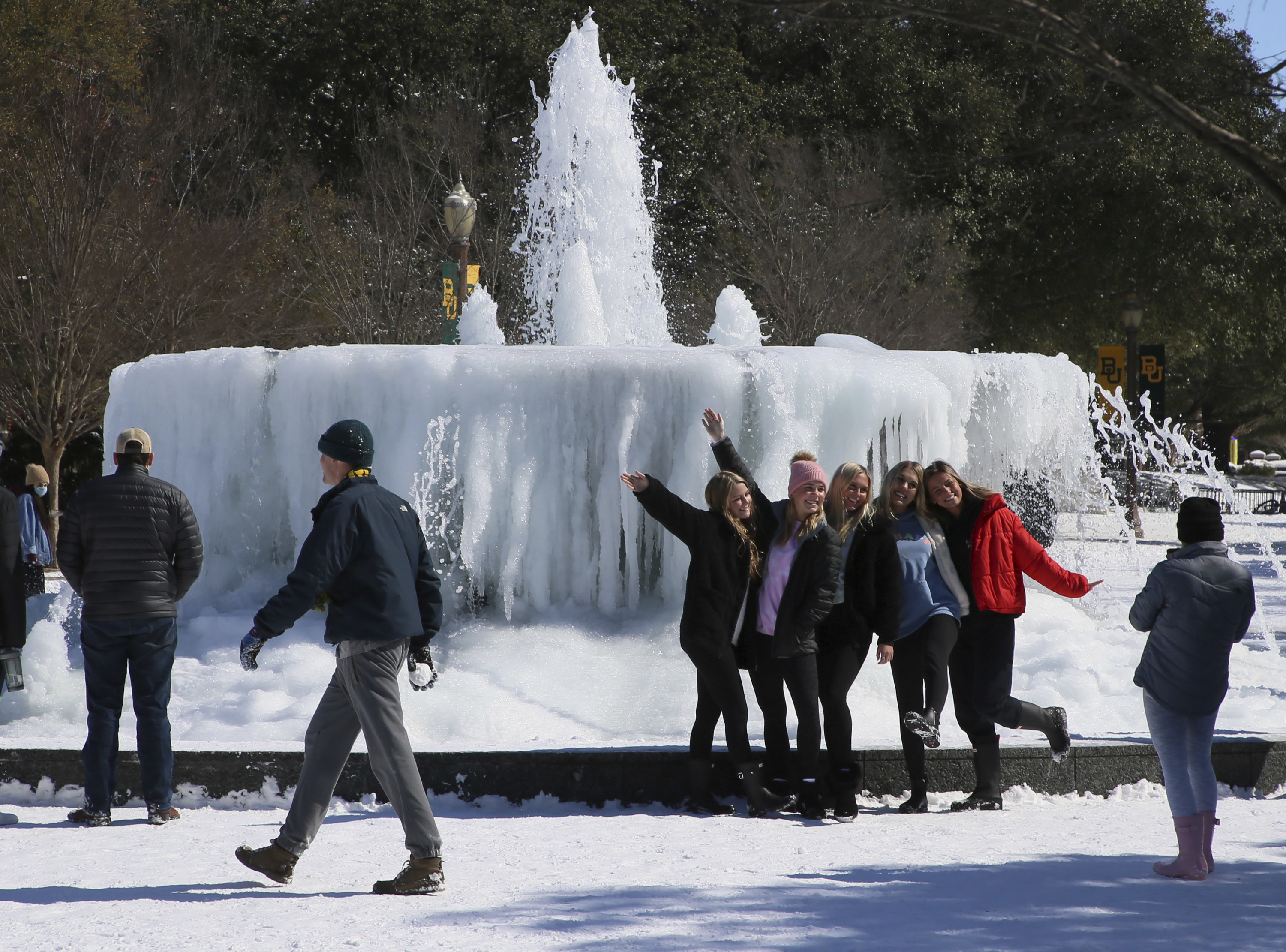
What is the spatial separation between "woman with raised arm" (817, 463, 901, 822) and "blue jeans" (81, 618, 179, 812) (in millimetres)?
2714

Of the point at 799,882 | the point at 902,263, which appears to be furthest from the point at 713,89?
the point at 799,882

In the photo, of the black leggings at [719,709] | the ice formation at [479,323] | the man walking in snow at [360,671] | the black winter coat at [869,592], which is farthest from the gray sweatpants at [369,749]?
the ice formation at [479,323]

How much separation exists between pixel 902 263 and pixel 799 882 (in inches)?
824

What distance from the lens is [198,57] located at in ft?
81.7

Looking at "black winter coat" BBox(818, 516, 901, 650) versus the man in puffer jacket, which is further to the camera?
"black winter coat" BBox(818, 516, 901, 650)

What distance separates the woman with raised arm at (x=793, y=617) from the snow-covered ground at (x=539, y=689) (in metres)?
0.59

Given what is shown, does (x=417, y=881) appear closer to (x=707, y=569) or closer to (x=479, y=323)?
(x=707, y=569)

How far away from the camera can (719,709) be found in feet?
19.5

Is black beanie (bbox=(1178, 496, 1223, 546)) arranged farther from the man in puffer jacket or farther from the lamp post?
the lamp post

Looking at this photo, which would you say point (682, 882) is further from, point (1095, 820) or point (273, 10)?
point (273, 10)

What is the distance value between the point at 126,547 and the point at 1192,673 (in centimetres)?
413

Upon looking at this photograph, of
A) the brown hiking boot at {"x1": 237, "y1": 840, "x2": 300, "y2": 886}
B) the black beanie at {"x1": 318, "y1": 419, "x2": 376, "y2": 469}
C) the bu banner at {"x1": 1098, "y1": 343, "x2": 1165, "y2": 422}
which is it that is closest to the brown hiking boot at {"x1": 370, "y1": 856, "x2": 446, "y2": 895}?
the brown hiking boot at {"x1": 237, "y1": 840, "x2": 300, "y2": 886}

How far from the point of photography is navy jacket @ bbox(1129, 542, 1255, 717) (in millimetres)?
4816

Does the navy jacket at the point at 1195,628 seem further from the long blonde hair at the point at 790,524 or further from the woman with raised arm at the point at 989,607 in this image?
the long blonde hair at the point at 790,524
